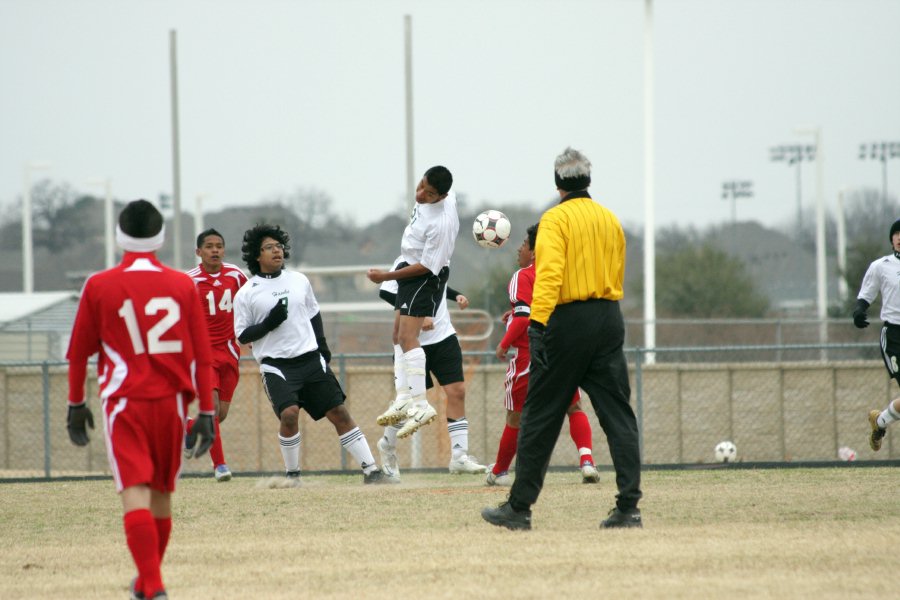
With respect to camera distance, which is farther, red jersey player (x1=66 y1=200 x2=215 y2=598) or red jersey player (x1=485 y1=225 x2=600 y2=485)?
red jersey player (x1=485 y1=225 x2=600 y2=485)

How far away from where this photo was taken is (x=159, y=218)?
6.39m

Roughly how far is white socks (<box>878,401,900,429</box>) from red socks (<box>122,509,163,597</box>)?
870 cm

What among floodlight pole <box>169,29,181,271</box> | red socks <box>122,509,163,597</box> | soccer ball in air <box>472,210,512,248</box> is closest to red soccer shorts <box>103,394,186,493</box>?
red socks <box>122,509,163,597</box>

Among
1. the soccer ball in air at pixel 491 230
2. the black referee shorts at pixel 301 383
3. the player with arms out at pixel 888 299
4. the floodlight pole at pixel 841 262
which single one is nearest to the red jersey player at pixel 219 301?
the black referee shorts at pixel 301 383

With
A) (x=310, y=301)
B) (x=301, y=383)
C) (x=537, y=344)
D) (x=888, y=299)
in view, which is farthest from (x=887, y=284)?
(x=537, y=344)

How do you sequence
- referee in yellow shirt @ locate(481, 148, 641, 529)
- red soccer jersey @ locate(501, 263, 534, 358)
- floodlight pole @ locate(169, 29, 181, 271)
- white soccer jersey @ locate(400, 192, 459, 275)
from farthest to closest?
floodlight pole @ locate(169, 29, 181, 271)
white soccer jersey @ locate(400, 192, 459, 275)
red soccer jersey @ locate(501, 263, 534, 358)
referee in yellow shirt @ locate(481, 148, 641, 529)

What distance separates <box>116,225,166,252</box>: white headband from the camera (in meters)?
6.26

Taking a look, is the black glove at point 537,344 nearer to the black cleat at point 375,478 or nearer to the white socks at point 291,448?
the black cleat at point 375,478

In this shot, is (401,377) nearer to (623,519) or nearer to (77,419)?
(623,519)

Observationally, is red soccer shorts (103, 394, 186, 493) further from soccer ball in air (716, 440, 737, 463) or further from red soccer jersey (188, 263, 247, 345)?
soccer ball in air (716, 440, 737, 463)

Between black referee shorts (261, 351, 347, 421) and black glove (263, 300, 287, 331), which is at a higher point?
black glove (263, 300, 287, 331)

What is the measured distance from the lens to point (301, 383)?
1147 centimetres

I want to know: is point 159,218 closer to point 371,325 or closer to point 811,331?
point 371,325

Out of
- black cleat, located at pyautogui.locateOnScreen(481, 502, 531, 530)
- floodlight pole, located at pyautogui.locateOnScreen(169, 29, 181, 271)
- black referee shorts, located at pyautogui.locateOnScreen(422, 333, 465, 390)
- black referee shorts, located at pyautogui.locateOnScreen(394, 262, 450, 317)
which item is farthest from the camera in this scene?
floodlight pole, located at pyautogui.locateOnScreen(169, 29, 181, 271)
